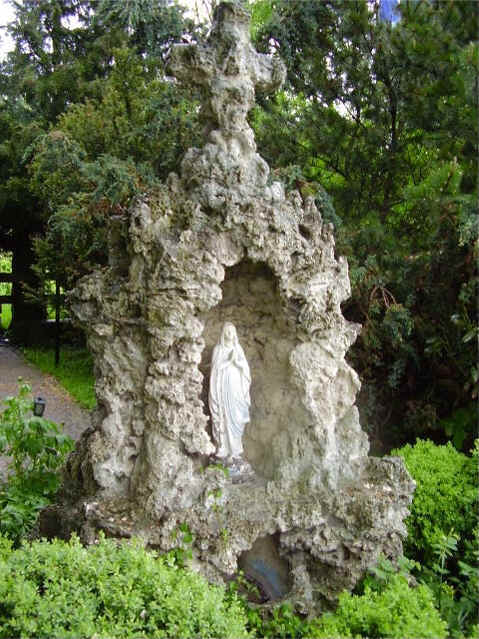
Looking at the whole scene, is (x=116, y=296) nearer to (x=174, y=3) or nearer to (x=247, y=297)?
(x=247, y=297)

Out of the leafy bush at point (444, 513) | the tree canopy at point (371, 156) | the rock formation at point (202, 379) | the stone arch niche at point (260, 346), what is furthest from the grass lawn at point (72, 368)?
the rock formation at point (202, 379)

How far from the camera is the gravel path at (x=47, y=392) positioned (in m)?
12.1

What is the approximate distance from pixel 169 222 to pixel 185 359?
119cm

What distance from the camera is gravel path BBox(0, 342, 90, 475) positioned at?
12125 mm

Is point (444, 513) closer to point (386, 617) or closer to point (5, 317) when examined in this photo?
point (386, 617)

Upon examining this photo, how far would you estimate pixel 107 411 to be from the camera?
487 cm

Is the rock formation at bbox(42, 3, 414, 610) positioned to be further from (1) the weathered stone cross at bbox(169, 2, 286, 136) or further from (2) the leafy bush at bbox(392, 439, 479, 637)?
(2) the leafy bush at bbox(392, 439, 479, 637)

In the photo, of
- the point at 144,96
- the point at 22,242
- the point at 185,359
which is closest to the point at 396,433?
the point at 185,359

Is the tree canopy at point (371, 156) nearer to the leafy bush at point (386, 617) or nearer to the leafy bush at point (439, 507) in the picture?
the leafy bush at point (439, 507)

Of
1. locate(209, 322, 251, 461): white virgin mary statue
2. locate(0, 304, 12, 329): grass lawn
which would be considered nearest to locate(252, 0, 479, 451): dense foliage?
locate(209, 322, 251, 461): white virgin mary statue

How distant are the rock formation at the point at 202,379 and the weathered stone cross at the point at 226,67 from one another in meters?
0.01

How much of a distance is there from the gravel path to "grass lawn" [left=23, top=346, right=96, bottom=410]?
0.57 ft

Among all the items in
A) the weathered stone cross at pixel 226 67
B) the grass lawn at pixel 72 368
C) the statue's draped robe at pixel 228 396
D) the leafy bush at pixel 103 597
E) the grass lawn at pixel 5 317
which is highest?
the weathered stone cross at pixel 226 67

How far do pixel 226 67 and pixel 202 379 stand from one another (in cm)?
269
